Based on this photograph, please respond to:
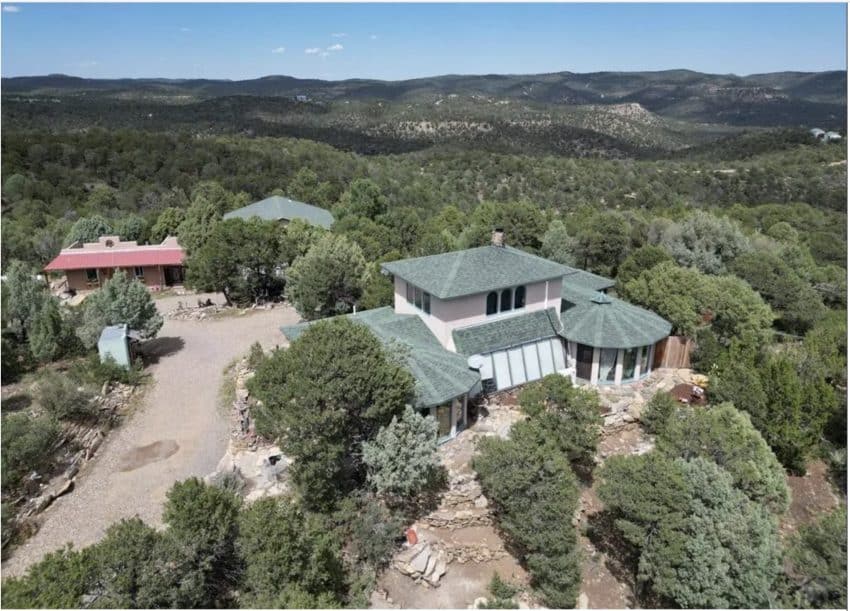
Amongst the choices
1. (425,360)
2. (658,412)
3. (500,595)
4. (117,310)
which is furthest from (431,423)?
(117,310)

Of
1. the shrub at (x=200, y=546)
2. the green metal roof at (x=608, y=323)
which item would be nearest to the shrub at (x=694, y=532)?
the green metal roof at (x=608, y=323)

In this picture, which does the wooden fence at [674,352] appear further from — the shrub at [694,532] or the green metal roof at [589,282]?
the shrub at [694,532]

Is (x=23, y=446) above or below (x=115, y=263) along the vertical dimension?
Result: below

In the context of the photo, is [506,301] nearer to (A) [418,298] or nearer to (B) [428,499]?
(A) [418,298]

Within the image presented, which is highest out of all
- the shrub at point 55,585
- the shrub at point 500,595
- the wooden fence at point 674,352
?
the shrub at point 55,585

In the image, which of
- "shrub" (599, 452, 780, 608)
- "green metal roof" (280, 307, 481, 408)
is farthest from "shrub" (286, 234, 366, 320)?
"shrub" (599, 452, 780, 608)

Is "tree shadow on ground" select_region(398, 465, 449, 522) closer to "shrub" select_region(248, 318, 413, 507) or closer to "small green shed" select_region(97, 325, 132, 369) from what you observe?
"shrub" select_region(248, 318, 413, 507)
